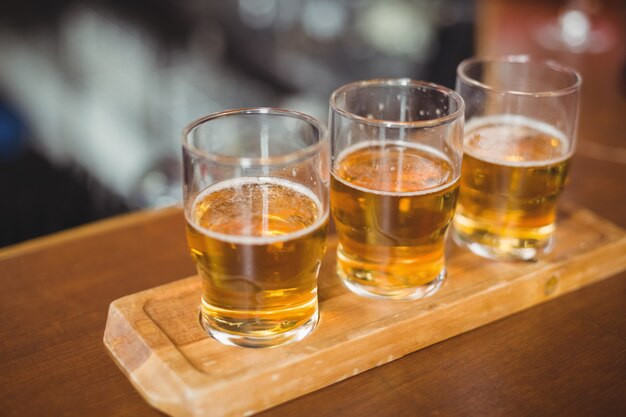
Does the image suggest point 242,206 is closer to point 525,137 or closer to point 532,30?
point 525,137

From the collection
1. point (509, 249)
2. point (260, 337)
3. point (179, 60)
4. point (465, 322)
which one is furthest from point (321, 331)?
point (179, 60)

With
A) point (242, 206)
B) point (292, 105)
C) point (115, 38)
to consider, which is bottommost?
point (292, 105)

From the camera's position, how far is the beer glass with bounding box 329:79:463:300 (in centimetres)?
97

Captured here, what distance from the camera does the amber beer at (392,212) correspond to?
97 cm

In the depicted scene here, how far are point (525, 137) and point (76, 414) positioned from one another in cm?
70

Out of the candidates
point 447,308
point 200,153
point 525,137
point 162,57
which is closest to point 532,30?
point 162,57

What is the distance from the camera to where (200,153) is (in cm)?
86

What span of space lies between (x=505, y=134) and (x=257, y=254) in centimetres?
46

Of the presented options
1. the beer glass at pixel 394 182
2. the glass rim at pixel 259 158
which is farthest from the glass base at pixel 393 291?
the glass rim at pixel 259 158

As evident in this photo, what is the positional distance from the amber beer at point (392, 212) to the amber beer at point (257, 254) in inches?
3.1

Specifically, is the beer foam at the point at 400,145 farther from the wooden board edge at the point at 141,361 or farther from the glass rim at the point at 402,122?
the wooden board edge at the point at 141,361

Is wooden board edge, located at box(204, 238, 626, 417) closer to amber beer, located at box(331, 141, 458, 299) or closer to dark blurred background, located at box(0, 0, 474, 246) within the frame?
amber beer, located at box(331, 141, 458, 299)

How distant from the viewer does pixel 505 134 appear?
1.14 meters

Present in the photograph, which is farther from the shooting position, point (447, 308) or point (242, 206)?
point (447, 308)
